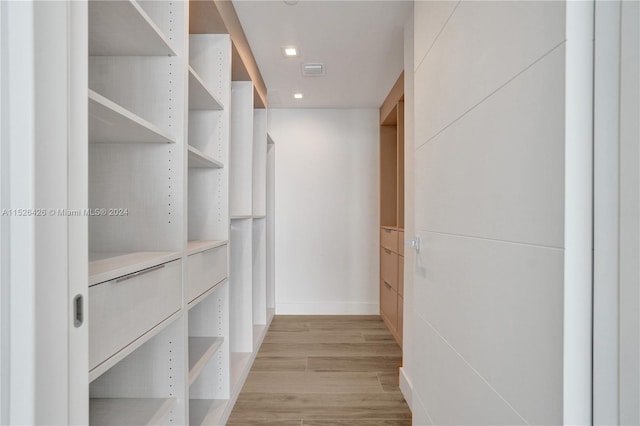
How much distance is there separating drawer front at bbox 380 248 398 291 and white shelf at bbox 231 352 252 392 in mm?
1443

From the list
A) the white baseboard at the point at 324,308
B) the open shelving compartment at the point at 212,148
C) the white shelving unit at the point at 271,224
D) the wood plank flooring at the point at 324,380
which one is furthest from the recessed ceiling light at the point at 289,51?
the white baseboard at the point at 324,308

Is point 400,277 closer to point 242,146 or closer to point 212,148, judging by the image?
point 242,146

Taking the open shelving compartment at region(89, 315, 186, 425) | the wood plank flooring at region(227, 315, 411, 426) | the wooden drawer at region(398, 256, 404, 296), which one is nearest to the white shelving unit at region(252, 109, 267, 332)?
the wood plank flooring at region(227, 315, 411, 426)

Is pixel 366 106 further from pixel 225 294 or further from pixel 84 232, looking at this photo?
pixel 84 232

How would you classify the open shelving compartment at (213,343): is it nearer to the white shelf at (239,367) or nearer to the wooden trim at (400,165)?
the white shelf at (239,367)

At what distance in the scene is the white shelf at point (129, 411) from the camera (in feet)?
4.25

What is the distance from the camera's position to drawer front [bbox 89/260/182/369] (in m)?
0.89

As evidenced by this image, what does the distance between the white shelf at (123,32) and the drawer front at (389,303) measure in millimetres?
2775

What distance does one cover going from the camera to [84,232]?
0.70 metres

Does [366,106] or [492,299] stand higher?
[366,106]
